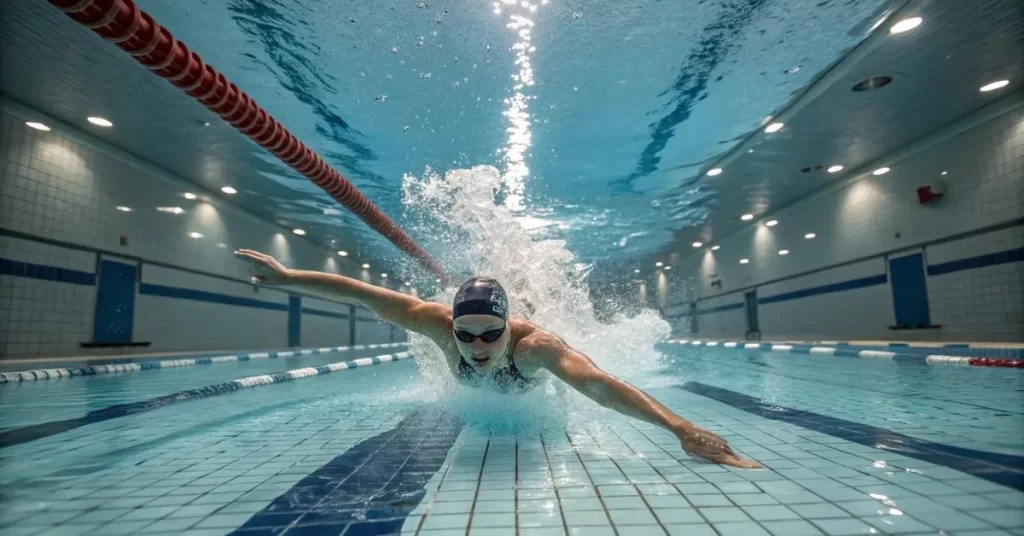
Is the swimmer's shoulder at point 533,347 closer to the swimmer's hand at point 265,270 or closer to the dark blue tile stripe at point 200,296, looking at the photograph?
the swimmer's hand at point 265,270

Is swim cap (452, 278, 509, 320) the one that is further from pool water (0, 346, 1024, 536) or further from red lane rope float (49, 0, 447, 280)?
red lane rope float (49, 0, 447, 280)

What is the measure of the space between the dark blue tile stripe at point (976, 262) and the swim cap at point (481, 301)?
997 cm

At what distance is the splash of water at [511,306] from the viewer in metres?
3.79

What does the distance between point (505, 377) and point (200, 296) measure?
1203 centimetres

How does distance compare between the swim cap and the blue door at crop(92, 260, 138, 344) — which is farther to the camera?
the blue door at crop(92, 260, 138, 344)

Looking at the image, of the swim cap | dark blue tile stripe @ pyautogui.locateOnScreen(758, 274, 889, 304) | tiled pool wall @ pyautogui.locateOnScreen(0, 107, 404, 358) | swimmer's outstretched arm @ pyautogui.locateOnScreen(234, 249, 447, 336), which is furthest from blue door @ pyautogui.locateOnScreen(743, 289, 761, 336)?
the swim cap

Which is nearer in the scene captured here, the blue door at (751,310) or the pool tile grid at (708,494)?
the pool tile grid at (708,494)

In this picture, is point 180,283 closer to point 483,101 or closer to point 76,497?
point 483,101

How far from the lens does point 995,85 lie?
312 inches

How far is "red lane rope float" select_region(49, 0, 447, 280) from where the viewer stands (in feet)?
9.79

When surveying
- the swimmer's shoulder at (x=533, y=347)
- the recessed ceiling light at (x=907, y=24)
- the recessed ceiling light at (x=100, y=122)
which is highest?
the recessed ceiling light at (x=907, y=24)

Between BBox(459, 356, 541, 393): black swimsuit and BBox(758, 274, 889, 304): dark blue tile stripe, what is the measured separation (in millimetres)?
11323

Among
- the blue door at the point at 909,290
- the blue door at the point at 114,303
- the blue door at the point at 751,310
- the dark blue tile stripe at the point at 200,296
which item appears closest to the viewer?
the blue door at the point at 114,303

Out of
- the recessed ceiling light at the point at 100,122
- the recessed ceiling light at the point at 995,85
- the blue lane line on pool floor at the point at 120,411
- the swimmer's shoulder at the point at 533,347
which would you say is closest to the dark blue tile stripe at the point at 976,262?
the recessed ceiling light at the point at 995,85
